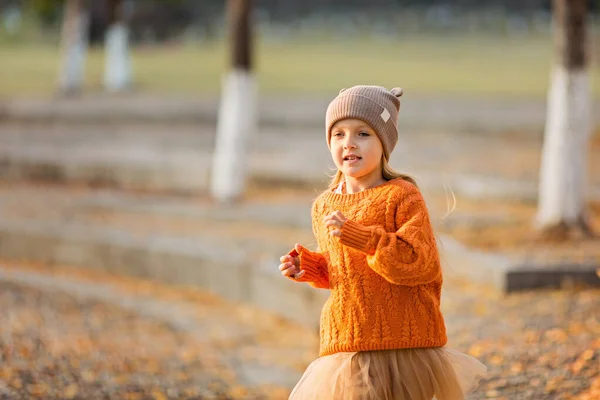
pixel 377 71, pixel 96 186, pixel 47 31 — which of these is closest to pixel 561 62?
pixel 96 186

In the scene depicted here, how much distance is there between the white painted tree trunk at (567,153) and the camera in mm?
9727

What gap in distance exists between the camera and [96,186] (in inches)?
649

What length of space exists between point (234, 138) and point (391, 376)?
10.2 meters

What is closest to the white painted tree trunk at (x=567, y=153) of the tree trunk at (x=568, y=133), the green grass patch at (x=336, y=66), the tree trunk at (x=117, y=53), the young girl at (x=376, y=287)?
the tree trunk at (x=568, y=133)

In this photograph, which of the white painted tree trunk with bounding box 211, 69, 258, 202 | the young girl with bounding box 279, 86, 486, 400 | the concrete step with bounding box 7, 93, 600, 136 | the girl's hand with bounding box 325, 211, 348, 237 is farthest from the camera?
the concrete step with bounding box 7, 93, 600, 136

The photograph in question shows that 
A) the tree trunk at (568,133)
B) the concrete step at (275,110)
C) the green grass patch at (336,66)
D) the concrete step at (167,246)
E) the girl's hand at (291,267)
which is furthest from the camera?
the green grass patch at (336,66)

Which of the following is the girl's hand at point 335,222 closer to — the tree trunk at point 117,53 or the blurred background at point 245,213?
the blurred background at point 245,213

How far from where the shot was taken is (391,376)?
12.6ft

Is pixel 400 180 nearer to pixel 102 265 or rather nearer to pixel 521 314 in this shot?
pixel 521 314

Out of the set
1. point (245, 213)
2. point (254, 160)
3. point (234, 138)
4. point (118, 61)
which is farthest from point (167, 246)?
point (118, 61)

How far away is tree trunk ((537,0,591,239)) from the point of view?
9.73 metres

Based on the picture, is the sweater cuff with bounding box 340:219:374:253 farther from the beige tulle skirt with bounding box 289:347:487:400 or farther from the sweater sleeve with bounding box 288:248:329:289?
the beige tulle skirt with bounding box 289:347:487:400

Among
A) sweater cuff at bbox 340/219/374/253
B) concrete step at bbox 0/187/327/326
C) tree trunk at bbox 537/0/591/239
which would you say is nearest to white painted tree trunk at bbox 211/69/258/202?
concrete step at bbox 0/187/327/326

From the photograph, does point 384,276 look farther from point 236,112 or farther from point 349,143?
point 236,112
